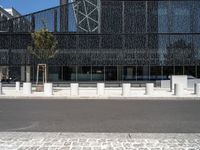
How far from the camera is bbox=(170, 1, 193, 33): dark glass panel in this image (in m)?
46.5

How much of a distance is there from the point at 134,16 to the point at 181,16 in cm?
617

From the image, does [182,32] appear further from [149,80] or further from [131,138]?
[131,138]

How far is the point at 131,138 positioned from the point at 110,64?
37.4 metres

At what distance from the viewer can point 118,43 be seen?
151ft

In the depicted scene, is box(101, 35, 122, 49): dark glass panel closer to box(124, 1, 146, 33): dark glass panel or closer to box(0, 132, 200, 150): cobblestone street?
box(124, 1, 146, 33): dark glass panel

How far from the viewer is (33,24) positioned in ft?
154

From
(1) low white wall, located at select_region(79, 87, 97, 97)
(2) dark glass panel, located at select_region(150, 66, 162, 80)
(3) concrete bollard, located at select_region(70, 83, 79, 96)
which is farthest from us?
(2) dark glass panel, located at select_region(150, 66, 162, 80)

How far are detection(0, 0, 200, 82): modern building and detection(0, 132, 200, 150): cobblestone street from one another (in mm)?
36954

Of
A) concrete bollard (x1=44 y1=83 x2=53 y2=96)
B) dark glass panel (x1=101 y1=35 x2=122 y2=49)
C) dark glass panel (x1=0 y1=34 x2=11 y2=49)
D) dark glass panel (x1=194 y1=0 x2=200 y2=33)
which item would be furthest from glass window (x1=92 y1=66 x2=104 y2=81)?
concrete bollard (x1=44 y1=83 x2=53 y2=96)

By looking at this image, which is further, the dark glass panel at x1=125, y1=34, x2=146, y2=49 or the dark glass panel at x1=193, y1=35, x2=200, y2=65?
the dark glass panel at x1=125, y1=34, x2=146, y2=49

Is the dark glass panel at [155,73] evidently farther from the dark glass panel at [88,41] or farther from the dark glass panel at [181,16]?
the dark glass panel at [88,41]

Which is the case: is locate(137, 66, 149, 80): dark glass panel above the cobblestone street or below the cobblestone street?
above

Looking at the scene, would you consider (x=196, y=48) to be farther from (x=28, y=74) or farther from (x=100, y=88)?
(x=100, y=88)

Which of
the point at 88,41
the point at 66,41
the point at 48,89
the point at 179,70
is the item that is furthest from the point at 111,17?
the point at 48,89
